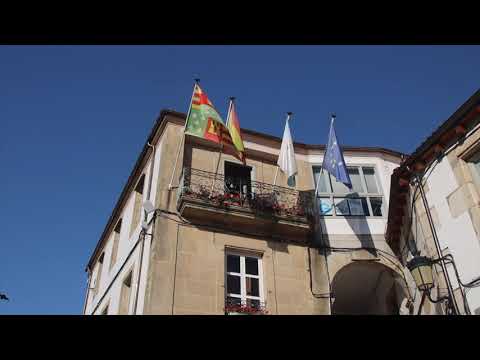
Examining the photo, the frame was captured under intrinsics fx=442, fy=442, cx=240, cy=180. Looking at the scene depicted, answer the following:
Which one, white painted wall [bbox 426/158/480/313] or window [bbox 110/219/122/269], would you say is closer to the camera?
white painted wall [bbox 426/158/480/313]

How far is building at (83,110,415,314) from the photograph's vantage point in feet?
36.3

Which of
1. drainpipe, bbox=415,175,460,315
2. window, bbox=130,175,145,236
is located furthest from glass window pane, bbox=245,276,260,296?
drainpipe, bbox=415,175,460,315

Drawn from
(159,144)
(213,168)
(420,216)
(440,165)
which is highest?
(159,144)

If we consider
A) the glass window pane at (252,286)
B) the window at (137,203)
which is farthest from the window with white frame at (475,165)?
the window at (137,203)

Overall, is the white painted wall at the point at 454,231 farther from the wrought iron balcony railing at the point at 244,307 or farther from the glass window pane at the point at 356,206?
the wrought iron balcony railing at the point at 244,307

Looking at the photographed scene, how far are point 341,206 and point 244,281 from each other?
443 cm

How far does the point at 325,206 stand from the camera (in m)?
14.1

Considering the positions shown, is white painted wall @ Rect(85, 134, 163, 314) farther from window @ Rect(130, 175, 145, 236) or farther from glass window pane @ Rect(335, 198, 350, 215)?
glass window pane @ Rect(335, 198, 350, 215)

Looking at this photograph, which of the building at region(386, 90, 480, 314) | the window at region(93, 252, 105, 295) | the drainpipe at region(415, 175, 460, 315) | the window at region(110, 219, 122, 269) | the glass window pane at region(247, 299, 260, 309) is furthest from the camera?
the window at region(93, 252, 105, 295)

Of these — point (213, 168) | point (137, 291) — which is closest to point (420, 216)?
point (213, 168)

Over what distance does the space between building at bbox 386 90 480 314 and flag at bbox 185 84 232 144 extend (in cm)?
471
